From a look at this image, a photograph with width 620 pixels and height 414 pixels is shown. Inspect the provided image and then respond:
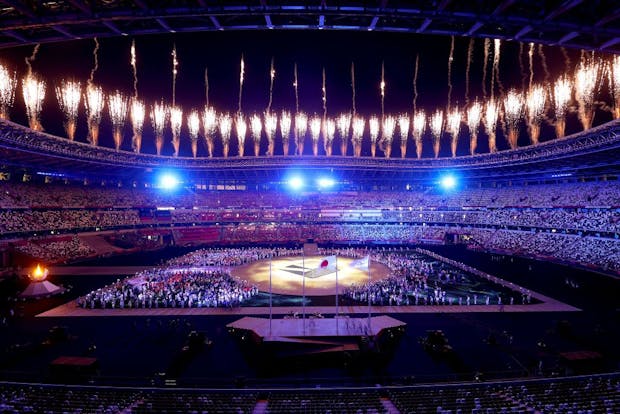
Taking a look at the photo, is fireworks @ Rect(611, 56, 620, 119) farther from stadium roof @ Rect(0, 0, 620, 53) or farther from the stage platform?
the stage platform

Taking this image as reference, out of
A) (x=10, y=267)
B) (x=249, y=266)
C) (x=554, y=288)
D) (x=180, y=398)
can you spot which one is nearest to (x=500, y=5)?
(x=180, y=398)

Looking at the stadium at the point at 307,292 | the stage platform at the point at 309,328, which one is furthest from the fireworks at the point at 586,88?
the stage platform at the point at 309,328

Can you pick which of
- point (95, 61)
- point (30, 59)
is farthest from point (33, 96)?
point (95, 61)

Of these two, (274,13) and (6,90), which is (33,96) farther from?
(274,13)

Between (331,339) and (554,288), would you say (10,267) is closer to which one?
(331,339)

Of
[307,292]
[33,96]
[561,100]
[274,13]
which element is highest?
[561,100]
